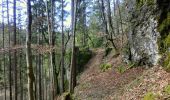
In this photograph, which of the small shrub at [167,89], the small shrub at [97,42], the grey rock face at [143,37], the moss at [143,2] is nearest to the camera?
the small shrub at [167,89]

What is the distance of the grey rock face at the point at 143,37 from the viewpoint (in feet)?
41.5

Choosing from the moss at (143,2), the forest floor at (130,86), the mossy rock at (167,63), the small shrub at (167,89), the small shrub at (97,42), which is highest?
the moss at (143,2)

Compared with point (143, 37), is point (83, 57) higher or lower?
lower

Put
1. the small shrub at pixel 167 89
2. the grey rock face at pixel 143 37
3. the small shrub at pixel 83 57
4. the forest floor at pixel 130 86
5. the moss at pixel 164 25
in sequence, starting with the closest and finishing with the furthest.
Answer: the small shrub at pixel 167 89 < the forest floor at pixel 130 86 < the moss at pixel 164 25 < the grey rock face at pixel 143 37 < the small shrub at pixel 83 57

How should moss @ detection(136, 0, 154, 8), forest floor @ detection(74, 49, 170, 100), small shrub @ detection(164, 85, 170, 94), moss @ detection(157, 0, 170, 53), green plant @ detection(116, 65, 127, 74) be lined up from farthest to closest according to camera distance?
green plant @ detection(116, 65, 127, 74)
moss @ detection(136, 0, 154, 8)
moss @ detection(157, 0, 170, 53)
forest floor @ detection(74, 49, 170, 100)
small shrub @ detection(164, 85, 170, 94)

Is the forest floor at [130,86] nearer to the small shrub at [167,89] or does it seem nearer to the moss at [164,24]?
the small shrub at [167,89]

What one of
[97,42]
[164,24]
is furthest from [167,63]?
[97,42]

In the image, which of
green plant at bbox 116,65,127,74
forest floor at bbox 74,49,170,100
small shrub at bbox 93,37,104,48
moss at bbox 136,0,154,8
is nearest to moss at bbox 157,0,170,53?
moss at bbox 136,0,154,8

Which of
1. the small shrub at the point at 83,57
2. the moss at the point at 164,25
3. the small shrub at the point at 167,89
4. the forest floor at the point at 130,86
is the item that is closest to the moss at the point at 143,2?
the moss at the point at 164,25

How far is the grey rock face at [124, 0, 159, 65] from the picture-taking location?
498 inches

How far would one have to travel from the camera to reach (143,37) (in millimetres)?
13656

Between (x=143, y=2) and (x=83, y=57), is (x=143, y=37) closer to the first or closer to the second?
(x=143, y=2)

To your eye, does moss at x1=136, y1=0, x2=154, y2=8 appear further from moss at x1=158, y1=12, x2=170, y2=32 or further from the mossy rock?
the mossy rock

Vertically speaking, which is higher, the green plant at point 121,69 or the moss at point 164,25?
the moss at point 164,25
